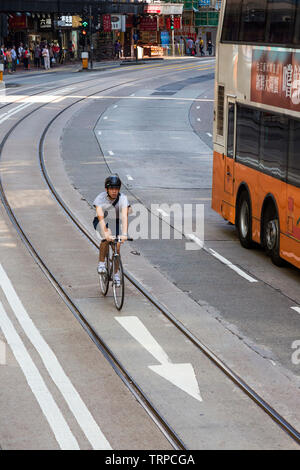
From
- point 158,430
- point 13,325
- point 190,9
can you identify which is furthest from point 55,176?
point 190,9

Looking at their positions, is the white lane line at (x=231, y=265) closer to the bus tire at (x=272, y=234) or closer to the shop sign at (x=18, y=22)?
the bus tire at (x=272, y=234)

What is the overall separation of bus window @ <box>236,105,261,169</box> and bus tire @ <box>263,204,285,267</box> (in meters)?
1.09

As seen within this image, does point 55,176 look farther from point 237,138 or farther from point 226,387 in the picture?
point 226,387

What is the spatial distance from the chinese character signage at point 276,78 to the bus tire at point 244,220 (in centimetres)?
193

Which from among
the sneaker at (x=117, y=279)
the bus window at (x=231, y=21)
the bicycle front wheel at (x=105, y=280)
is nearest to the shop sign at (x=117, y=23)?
the bus window at (x=231, y=21)

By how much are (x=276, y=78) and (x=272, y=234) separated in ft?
8.46

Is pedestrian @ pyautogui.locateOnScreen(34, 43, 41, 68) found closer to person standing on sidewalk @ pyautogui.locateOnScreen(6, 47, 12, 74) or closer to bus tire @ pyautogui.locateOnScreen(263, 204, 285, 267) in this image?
person standing on sidewalk @ pyautogui.locateOnScreen(6, 47, 12, 74)

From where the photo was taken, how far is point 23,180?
82.9 ft

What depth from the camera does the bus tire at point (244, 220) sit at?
1691 centimetres

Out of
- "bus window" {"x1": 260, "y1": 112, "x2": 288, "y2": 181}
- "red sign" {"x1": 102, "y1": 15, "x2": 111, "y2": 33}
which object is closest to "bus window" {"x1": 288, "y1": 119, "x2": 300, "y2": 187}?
"bus window" {"x1": 260, "y1": 112, "x2": 288, "y2": 181}

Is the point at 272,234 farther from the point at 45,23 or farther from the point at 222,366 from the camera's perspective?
the point at 45,23

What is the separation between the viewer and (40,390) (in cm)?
944

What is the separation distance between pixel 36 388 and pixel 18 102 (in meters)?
38.1

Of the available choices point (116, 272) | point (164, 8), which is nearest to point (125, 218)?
point (116, 272)
